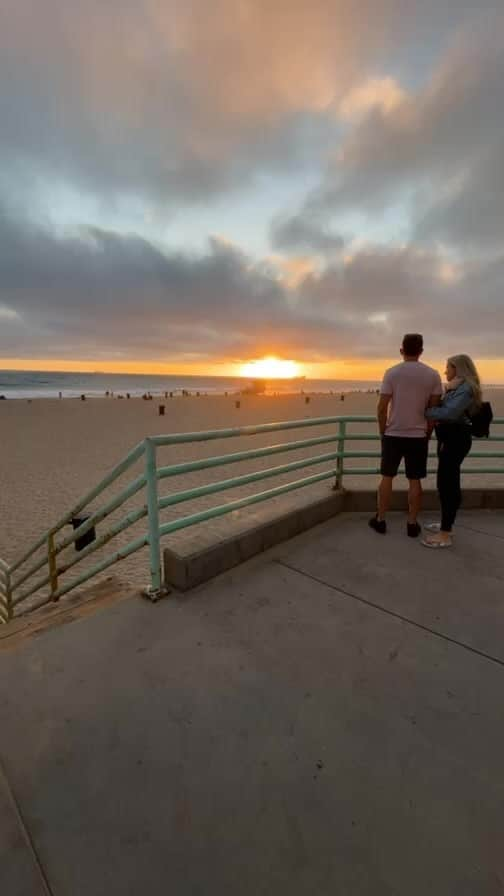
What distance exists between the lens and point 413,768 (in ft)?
5.71

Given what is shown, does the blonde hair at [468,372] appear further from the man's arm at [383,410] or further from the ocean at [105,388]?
the ocean at [105,388]

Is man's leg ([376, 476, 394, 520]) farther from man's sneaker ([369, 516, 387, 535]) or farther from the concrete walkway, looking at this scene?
the concrete walkway

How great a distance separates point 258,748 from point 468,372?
359 centimetres

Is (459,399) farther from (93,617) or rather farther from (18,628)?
(18,628)

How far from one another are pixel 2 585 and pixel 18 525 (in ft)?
8.96

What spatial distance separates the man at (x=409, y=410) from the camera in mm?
3742

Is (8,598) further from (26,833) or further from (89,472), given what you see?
(89,472)

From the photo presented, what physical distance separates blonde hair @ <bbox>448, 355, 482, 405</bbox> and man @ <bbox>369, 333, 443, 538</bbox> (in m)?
0.24

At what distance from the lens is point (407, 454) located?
3916mm

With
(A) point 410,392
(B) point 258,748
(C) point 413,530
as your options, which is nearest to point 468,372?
(A) point 410,392

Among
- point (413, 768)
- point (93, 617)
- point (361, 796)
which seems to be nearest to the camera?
point (361, 796)

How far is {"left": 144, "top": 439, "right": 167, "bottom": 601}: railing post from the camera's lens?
2824mm

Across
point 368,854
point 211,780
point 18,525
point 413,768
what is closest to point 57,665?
point 211,780

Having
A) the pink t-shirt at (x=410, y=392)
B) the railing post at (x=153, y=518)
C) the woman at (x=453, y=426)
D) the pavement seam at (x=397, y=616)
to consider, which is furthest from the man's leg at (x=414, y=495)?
the railing post at (x=153, y=518)
